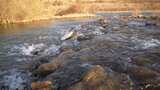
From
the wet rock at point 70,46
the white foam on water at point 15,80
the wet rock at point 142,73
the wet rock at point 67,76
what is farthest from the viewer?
the wet rock at point 70,46

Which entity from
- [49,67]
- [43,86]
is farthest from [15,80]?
[43,86]

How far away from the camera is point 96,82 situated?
1211 centimetres

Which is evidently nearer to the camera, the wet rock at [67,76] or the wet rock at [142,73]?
the wet rock at [67,76]

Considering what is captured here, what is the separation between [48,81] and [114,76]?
10.3 ft

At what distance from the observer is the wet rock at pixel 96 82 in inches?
463

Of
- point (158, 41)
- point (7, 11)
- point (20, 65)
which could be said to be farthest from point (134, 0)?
point (20, 65)

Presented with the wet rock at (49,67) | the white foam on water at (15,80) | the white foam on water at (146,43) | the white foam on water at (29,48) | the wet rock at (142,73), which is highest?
the wet rock at (142,73)

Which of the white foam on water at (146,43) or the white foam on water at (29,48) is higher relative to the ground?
the white foam on water at (146,43)

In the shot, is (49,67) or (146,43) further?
(146,43)

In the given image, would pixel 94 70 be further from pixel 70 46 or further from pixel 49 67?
pixel 70 46

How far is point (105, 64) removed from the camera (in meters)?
15.7

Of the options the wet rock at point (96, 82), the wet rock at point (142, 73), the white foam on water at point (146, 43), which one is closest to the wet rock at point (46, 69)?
the wet rock at point (96, 82)

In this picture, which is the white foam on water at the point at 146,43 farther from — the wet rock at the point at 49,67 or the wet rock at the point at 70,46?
the wet rock at the point at 49,67

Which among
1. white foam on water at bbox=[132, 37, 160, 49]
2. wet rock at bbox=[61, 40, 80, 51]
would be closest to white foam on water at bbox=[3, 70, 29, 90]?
wet rock at bbox=[61, 40, 80, 51]
